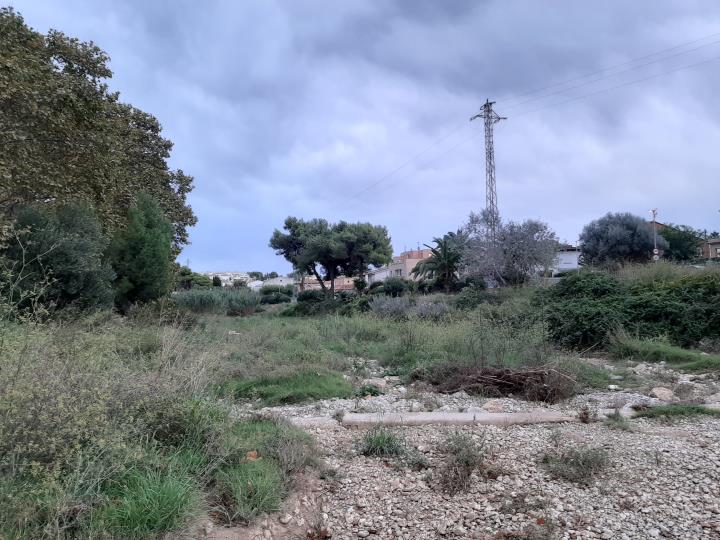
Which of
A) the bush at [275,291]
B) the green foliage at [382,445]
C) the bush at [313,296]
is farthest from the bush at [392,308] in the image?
the bush at [275,291]

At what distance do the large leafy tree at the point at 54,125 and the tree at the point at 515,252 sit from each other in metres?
16.5

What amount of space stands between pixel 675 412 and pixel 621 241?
3139 centimetres

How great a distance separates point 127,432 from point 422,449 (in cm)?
234

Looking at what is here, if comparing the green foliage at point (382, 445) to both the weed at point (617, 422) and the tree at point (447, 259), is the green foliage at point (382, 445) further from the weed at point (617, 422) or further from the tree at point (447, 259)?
the tree at point (447, 259)

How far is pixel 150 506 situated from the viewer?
7.79ft

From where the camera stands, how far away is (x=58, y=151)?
1038cm

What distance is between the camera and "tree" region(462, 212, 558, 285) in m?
22.2

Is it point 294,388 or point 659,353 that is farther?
point 659,353

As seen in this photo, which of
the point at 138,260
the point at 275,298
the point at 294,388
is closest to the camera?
the point at 294,388

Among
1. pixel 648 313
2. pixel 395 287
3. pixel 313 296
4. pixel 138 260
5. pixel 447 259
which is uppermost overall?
pixel 447 259

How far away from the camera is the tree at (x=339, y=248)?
109 ft

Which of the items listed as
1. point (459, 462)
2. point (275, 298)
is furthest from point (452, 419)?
point (275, 298)

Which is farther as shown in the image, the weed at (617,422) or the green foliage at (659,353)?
the green foliage at (659,353)

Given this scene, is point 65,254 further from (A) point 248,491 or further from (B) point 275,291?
(B) point 275,291
